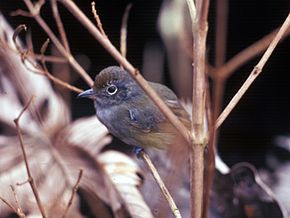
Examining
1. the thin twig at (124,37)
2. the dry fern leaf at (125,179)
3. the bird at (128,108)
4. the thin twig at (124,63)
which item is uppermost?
the thin twig at (124,63)

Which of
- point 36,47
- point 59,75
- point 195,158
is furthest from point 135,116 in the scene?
point 195,158

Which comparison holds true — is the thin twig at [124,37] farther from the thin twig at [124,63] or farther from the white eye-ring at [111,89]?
the thin twig at [124,63]

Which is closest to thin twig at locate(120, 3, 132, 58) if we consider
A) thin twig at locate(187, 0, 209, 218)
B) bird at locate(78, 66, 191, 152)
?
bird at locate(78, 66, 191, 152)

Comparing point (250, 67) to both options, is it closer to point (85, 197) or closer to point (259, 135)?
point (259, 135)

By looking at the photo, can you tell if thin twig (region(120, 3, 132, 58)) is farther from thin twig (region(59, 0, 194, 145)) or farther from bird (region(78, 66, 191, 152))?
thin twig (region(59, 0, 194, 145))

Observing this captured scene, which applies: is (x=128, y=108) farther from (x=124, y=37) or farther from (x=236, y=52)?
(x=236, y=52)

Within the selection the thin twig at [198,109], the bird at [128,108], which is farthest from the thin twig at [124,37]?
the thin twig at [198,109]
